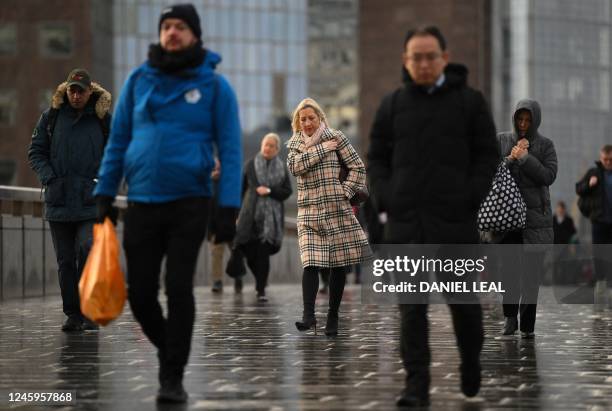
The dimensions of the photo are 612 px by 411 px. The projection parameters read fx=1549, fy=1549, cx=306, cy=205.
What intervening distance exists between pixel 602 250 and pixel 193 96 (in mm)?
13671

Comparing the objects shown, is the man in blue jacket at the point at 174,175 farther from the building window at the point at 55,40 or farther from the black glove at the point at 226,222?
the building window at the point at 55,40

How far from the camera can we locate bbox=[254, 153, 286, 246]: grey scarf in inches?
705

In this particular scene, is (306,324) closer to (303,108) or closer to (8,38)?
(303,108)

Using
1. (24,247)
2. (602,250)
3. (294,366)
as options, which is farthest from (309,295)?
(602,250)

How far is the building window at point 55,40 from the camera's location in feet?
279

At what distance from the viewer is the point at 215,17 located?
8912 centimetres

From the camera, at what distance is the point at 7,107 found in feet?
Result: 281

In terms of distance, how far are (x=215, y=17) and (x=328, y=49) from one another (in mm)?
12192

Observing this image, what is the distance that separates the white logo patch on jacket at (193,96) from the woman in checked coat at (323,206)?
4421 mm

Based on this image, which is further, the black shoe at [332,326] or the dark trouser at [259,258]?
the dark trouser at [259,258]

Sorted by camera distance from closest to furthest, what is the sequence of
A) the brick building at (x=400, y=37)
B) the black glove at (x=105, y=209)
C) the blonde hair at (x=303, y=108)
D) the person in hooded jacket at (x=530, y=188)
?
the black glove at (x=105, y=209), the person in hooded jacket at (x=530, y=188), the blonde hair at (x=303, y=108), the brick building at (x=400, y=37)

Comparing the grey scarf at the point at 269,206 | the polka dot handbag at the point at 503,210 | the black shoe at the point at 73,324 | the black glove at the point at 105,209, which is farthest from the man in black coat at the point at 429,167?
the grey scarf at the point at 269,206

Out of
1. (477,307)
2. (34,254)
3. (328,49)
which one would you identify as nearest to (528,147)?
(477,307)

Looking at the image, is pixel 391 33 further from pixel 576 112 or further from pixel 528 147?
pixel 528 147
